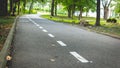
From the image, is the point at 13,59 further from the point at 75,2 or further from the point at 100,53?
the point at 75,2

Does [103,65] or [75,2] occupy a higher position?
[75,2]

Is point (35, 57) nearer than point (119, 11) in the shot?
Yes

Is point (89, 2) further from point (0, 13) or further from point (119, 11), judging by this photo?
point (0, 13)

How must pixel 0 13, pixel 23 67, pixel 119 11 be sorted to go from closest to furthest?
1. pixel 23 67
2. pixel 0 13
3. pixel 119 11

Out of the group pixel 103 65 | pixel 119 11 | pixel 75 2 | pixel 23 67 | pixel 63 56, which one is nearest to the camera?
pixel 23 67

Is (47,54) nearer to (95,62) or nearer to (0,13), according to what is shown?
(95,62)

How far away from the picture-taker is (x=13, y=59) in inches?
328

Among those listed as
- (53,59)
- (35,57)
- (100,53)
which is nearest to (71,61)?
(53,59)

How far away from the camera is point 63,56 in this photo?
354 inches

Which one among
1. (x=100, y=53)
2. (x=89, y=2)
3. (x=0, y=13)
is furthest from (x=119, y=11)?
(x=100, y=53)

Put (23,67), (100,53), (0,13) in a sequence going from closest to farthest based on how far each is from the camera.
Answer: (23,67)
(100,53)
(0,13)

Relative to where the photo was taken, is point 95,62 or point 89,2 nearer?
point 95,62

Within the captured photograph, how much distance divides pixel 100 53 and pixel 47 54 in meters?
1.94

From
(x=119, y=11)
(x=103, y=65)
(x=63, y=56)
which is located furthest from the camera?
(x=119, y=11)
